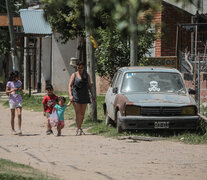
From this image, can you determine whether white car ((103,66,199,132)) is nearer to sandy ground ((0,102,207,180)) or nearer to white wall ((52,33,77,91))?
sandy ground ((0,102,207,180))

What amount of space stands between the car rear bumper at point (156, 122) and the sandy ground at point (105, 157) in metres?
0.42

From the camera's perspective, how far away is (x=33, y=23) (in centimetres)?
3038

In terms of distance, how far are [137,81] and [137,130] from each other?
1.16 meters

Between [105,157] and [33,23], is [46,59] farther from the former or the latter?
[105,157]

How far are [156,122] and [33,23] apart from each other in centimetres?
2012

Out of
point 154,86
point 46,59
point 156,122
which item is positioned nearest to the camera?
point 156,122

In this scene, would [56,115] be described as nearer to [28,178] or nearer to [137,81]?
[137,81]

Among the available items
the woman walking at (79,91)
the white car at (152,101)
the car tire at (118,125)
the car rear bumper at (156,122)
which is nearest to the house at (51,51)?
the woman walking at (79,91)

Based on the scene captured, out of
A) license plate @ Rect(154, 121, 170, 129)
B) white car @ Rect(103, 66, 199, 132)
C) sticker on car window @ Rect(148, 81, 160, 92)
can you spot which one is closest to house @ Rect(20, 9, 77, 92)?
white car @ Rect(103, 66, 199, 132)

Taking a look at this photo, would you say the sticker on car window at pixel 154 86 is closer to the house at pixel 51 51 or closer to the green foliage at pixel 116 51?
the green foliage at pixel 116 51

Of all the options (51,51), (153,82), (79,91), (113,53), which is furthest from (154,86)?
(51,51)

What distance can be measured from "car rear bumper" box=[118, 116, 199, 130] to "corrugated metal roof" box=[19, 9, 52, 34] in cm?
1884

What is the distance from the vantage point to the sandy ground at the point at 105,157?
298 inches

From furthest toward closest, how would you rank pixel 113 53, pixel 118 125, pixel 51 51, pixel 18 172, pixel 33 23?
pixel 51 51, pixel 33 23, pixel 113 53, pixel 118 125, pixel 18 172
